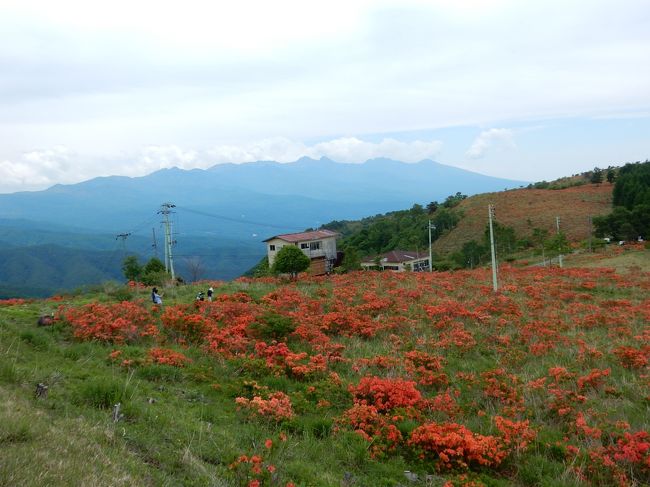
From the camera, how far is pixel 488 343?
12.4m

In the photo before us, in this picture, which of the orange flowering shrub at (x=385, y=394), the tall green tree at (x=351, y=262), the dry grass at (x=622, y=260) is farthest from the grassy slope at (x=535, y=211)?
the orange flowering shrub at (x=385, y=394)

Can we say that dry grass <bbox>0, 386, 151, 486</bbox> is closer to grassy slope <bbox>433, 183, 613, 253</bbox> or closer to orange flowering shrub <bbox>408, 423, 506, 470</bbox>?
orange flowering shrub <bbox>408, 423, 506, 470</bbox>

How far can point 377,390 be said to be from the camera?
7.88 meters

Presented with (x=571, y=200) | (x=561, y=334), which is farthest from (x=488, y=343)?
(x=571, y=200)

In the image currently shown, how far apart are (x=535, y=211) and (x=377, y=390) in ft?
200

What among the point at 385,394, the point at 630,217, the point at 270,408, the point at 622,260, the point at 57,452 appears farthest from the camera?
the point at 630,217

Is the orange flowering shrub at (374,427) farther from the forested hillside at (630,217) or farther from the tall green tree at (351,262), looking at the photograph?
the forested hillside at (630,217)

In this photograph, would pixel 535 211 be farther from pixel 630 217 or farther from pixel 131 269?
pixel 131 269

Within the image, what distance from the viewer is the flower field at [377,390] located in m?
5.91

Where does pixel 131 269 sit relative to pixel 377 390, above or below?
above

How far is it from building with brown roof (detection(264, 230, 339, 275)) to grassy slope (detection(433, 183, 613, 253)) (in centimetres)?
1385

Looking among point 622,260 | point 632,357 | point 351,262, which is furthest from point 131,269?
point 622,260

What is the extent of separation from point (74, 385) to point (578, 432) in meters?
7.56

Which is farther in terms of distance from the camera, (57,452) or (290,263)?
(290,263)
